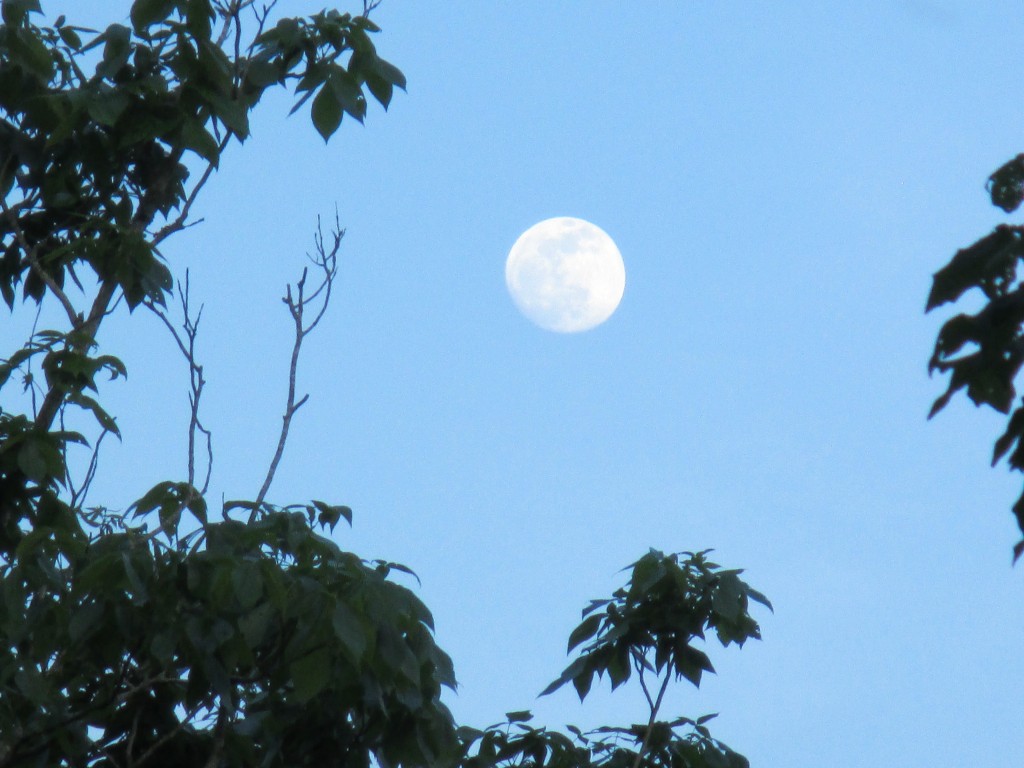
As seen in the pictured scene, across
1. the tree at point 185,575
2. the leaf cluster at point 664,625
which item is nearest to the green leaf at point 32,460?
the tree at point 185,575

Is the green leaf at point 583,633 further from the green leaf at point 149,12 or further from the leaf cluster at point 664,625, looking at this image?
the green leaf at point 149,12

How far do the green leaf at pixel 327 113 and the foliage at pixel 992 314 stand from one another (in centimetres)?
324

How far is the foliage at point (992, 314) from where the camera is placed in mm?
1798

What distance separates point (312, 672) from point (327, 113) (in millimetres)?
1993

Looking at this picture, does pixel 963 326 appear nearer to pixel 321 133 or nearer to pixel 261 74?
pixel 321 133

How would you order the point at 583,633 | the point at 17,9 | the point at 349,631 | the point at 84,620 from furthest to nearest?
1. the point at 583,633
2. the point at 17,9
3. the point at 84,620
4. the point at 349,631

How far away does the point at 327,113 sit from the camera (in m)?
4.77

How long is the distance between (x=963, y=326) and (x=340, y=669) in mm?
2323

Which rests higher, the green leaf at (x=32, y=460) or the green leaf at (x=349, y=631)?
the green leaf at (x=32, y=460)

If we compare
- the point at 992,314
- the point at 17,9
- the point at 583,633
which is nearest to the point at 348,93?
the point at 17,9

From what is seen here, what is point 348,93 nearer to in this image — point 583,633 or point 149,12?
point 149,12

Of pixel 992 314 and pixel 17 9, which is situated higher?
pixel 17 9

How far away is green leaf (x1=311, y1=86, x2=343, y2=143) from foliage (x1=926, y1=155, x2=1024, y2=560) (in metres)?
3.24

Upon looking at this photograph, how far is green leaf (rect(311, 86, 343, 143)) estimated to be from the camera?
15.6ft
